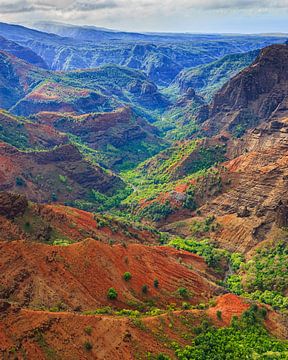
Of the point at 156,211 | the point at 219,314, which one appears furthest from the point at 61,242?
the point at 156,211

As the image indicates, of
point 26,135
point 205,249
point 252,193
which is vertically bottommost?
point 205,249

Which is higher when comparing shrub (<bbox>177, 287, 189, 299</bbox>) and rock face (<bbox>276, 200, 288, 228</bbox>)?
rock face (<bbox>276, 200, 288, 228</bbox>)

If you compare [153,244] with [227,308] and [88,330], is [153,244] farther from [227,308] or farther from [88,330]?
[88,330]

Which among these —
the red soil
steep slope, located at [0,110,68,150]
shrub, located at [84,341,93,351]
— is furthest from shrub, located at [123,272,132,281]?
steep slope, located at [0,110,68,150]

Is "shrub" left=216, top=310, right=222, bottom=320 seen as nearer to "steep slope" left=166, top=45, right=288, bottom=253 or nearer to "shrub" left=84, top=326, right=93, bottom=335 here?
"shrub" left=84, top=326, right=93, bottom=335

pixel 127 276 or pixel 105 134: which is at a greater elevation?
pixel 127 276

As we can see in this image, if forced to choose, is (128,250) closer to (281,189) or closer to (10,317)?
(10,317)
